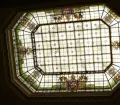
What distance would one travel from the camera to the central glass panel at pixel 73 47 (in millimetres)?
12180

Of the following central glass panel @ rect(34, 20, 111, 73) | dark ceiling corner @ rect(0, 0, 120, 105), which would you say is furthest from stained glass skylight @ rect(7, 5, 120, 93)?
dark ceiling corner @ rect(0, 0, 120, 105)

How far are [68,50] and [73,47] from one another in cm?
33

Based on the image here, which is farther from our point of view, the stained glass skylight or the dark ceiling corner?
the stained glass skylight

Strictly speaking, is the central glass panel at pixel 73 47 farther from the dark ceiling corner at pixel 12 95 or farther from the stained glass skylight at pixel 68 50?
the dark ceiling corner at pixel 12 95

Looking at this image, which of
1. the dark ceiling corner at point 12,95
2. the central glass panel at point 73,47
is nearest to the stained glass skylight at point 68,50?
the central glass panel at point 73,47

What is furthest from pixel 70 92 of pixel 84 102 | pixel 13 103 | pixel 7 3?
pixel 7 3

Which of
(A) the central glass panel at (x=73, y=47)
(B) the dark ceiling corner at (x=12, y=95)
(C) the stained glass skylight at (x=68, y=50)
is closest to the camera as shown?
(B) the dark ceiling corner at (x=12, y=95)

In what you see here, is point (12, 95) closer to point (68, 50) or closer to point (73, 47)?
point (68, 50)

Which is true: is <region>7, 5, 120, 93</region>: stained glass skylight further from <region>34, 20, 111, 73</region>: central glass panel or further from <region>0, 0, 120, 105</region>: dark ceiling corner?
<region>0, 0, 120, 105</region>: dark ceiling corner

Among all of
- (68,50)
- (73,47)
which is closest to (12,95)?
(68,50)

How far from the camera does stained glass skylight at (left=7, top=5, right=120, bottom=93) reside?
11.7 meters

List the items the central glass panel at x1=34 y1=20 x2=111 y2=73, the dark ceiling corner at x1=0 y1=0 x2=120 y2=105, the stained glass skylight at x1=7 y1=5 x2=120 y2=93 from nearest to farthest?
the dark ceiling corner at x1=0 y1=0 x2=120 y2=105 < the stained glass skylight at x1=7 y1=5 x2=120 y2=93 < the central glass panel at x1=34 y1=20 x2=111 y2=73

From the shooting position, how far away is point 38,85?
12414mm

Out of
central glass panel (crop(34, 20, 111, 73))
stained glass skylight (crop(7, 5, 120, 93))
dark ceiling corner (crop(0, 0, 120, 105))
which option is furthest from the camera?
central glass panel (crop(34, 20, 111, 73))
